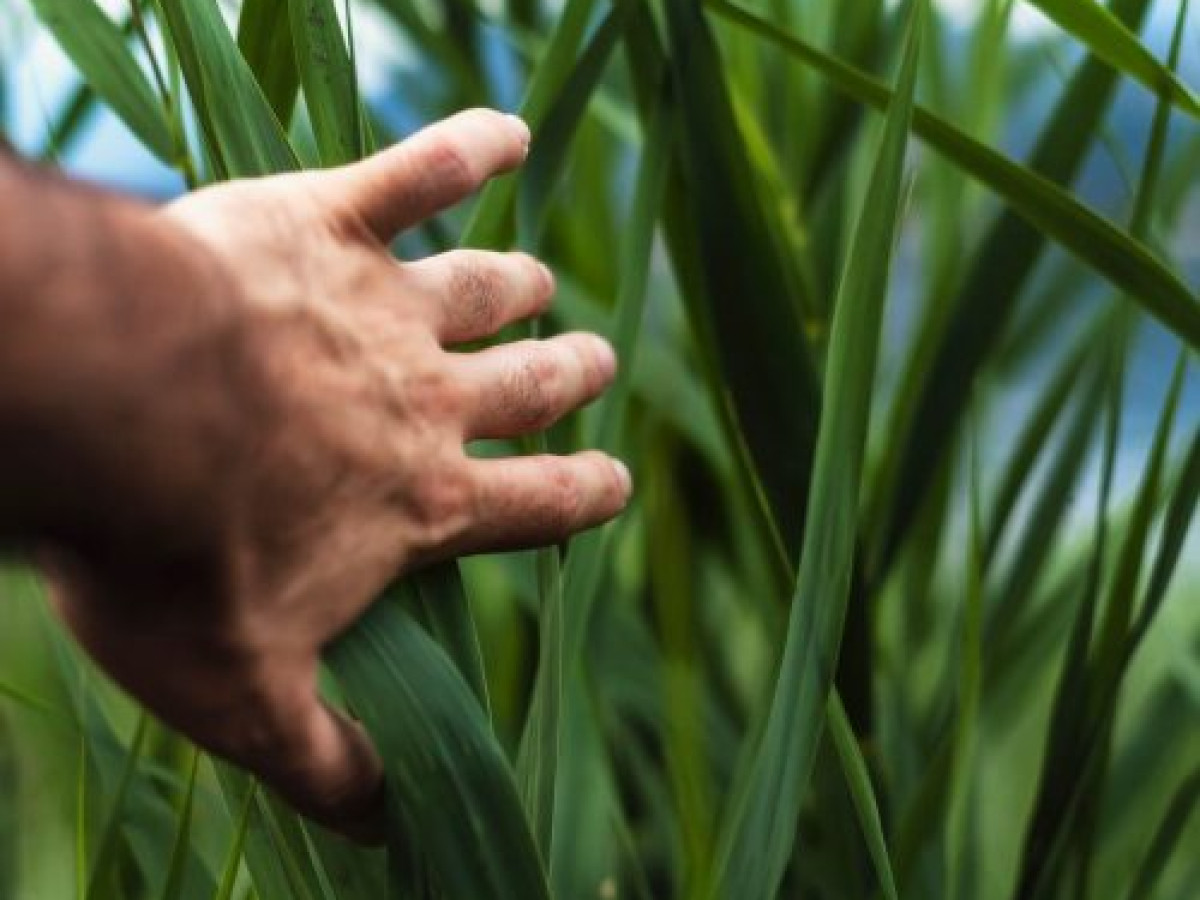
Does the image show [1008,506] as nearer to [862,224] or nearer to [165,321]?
[862,224]

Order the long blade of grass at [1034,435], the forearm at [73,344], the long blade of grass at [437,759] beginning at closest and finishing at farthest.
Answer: the forearm at [73,344] → the long blade of grass at [437,759] → the long blade of grass at [1034,435]

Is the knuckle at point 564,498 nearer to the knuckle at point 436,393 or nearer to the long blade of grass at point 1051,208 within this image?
the knuckle at point 436,393

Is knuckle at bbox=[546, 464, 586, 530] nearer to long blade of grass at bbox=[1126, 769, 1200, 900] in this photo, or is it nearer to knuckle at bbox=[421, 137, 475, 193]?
knuckle at bbox=[421, 137, 475, 193]

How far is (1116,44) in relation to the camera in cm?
64

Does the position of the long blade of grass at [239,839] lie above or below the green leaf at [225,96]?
below

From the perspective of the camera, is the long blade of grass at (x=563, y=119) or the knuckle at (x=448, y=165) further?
the long blade of grass at (x=563, y=119)

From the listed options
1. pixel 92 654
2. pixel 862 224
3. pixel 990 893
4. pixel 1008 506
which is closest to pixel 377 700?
pixel 92 654

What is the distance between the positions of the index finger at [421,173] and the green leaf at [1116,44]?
180mm

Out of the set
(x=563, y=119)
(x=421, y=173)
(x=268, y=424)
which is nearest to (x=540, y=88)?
(x=563, y=119)

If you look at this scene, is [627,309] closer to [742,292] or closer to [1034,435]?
[742,292]

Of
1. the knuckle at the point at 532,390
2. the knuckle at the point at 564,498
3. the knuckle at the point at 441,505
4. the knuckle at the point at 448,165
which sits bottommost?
the knuckle at the point at 564,498

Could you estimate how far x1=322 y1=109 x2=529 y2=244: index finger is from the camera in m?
0.54

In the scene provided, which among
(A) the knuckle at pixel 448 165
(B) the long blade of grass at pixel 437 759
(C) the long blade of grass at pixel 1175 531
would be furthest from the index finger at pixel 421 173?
(C) the long blade of grass at pixel 1175 531

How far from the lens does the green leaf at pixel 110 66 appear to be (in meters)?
0.67
